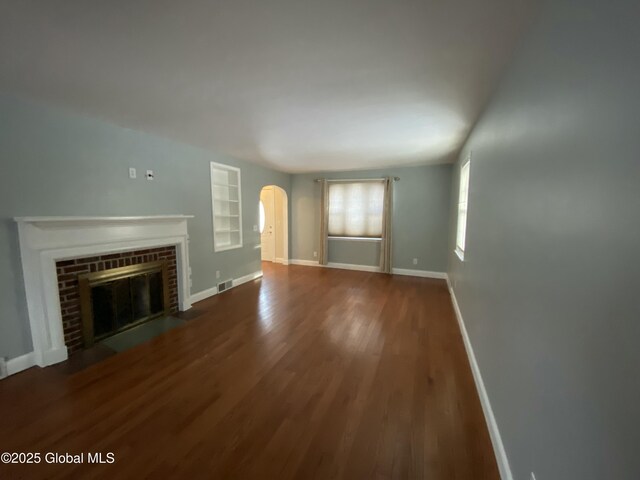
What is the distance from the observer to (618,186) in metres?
0.65

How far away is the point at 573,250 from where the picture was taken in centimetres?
84

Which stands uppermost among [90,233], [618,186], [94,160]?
[94,160]

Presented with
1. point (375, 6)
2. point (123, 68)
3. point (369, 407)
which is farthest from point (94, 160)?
point (369, 407)

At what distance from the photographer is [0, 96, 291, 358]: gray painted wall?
6.95 feet

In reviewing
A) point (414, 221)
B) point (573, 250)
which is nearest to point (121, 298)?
point (573, 250)

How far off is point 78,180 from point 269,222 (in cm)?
447

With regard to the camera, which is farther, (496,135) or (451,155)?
(451,155)

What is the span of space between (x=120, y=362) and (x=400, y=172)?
5.38 meters

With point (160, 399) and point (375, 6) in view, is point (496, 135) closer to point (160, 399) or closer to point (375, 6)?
point (375, 6)

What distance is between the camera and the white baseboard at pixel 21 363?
2.15 meters

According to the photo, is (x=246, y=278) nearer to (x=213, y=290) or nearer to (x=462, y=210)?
(x=213, y=290)

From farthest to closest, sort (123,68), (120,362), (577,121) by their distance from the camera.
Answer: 1. (120,362)
2. (123,68)
3. (577,121)

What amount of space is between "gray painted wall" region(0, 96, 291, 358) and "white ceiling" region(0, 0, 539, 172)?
9.9 inches

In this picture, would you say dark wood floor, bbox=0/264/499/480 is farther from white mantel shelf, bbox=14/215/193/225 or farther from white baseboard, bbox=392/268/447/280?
white baseboard, bbox=392/268/447/280
